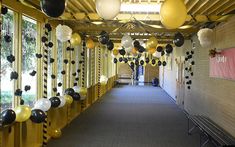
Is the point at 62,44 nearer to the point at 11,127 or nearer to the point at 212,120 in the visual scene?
Result: the point at 11,127

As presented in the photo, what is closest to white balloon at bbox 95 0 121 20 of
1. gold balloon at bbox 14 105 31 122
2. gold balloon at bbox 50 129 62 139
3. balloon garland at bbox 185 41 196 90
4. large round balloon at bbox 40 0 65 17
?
large round balloon at bbox 40 0 65 17

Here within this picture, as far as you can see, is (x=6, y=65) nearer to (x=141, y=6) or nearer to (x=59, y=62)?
(x=141, y=6)

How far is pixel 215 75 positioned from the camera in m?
7.66

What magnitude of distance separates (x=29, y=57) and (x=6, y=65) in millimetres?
1043

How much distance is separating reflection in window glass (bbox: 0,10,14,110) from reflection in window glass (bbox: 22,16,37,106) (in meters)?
0.40

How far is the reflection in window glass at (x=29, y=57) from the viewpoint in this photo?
6051 millimetres

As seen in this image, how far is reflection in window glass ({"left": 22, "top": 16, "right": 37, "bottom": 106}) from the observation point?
6051mm

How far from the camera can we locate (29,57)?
6.36 m

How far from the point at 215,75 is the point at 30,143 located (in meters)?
4.61

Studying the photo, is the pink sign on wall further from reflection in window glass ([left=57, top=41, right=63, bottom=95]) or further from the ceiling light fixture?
reflection in window glass ([left=57, top=41, right=63, bottom=95])

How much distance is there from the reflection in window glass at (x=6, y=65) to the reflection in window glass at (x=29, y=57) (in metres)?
0.40

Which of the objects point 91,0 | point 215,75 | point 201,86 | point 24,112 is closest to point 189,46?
point 201,86

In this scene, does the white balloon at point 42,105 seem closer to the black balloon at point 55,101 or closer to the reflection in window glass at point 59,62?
the black balloon at point 55,101

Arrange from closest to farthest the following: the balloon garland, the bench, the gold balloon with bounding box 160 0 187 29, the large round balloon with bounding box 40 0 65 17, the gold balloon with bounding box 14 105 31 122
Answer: the large round balloon with bounding box 40 0 65 17 → the gold balloon with bounding box 160 0 187 29 → the gold balloon with bounding box 14 105 31 122 → the bench → the balloon garland
